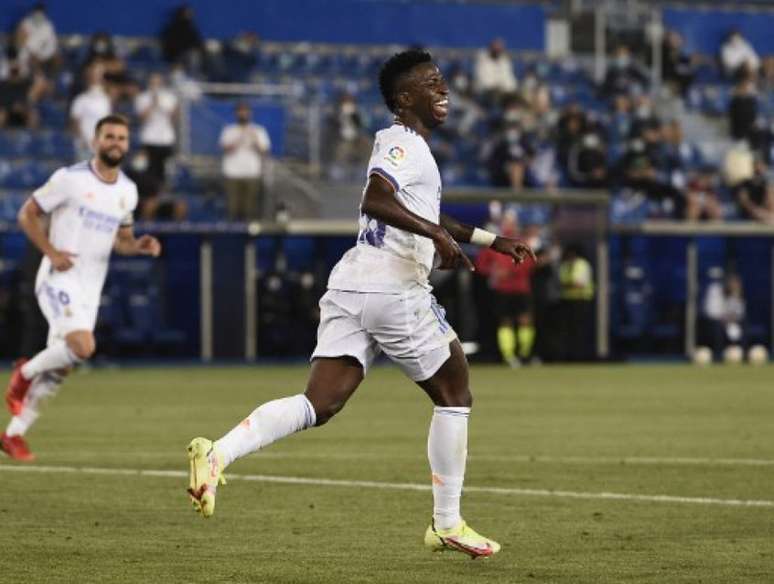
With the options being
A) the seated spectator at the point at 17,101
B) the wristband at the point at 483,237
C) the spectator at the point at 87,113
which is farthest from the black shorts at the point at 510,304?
the wristband at the point at 483,237

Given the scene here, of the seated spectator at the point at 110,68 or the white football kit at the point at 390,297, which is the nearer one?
the white football kit at the point at 390,297

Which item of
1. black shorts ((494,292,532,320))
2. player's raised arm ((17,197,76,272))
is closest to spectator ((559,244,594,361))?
black shorts ((494,292,532,320))

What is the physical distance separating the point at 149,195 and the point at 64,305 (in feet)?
51.9

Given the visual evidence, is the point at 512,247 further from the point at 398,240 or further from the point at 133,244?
the point at 133,244

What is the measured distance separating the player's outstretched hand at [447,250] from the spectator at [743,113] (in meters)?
28.9

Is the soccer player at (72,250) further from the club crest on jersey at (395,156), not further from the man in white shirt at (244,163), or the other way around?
the man in white shirt at (244,163)

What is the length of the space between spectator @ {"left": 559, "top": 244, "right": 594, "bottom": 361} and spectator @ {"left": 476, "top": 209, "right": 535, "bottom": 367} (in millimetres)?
914

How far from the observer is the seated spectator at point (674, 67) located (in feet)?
127

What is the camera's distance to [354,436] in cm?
1625

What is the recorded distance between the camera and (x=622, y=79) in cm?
3719

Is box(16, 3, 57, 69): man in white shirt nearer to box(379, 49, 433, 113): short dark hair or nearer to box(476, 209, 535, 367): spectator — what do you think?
box(476, 209, 535, 367): spectator

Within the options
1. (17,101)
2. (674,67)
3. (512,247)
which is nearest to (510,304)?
(17,101)

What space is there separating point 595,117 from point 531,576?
28.0 meters

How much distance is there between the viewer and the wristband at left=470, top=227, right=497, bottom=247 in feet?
28.2
